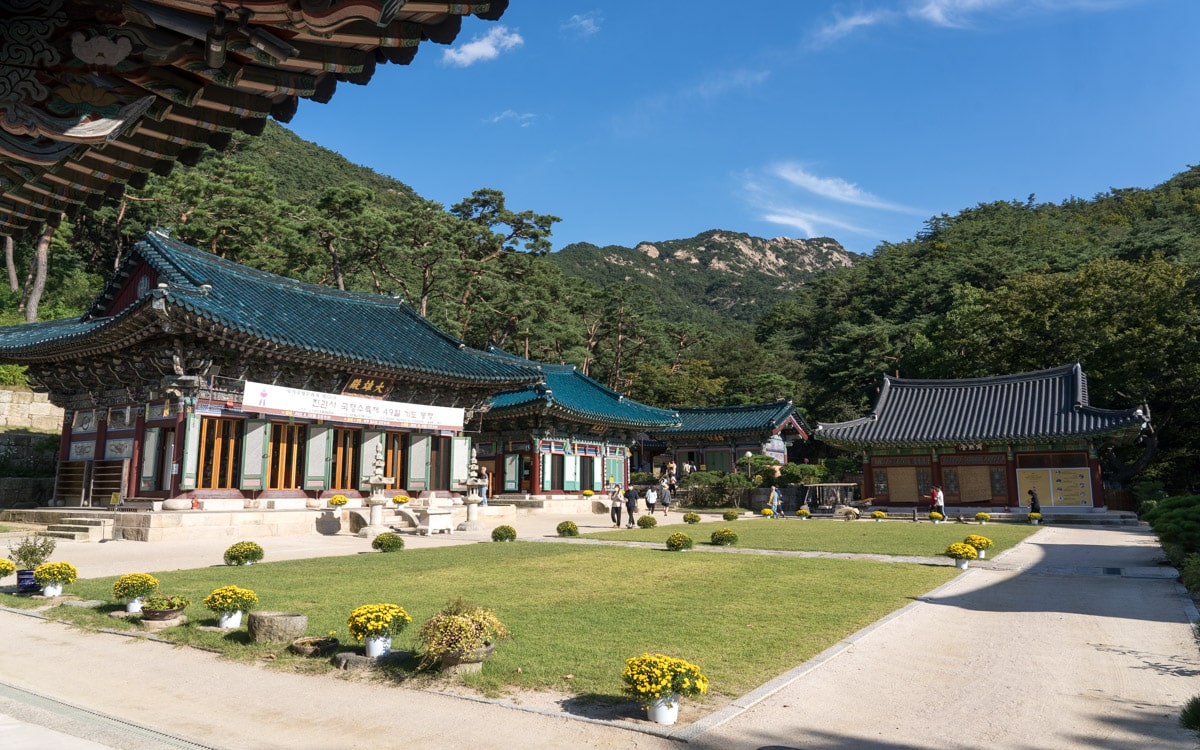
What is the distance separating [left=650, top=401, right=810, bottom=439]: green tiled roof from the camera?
47.3 metres

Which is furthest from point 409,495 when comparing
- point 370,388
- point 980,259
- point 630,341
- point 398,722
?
point 980,259

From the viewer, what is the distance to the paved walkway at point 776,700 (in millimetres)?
5562

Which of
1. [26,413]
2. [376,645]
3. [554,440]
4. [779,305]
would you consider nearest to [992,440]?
[554,440]

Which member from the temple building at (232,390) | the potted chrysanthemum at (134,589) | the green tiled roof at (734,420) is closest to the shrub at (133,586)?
the potted chrysanthemum at (134,589)

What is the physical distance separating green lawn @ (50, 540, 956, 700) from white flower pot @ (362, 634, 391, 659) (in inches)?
20.5

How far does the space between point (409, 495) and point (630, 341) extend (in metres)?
41.1

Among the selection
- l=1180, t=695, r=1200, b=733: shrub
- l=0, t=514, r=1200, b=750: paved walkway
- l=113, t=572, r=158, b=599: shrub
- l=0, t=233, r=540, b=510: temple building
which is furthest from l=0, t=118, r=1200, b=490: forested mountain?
l=1180, t=695, r=1200, b=733: shrub

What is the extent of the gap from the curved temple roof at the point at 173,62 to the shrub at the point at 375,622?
5.17 metres

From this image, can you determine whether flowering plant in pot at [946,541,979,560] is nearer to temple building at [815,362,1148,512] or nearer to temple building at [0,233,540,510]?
temple building at [0,233,540,510]

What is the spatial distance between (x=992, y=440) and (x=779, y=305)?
185 ft

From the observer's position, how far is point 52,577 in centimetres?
1148

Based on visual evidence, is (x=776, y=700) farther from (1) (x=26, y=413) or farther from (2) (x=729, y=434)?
(2) (x=729, y=434)

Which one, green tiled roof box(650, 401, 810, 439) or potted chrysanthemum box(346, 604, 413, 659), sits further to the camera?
green tiled roof box(650, 401, 810, 439)

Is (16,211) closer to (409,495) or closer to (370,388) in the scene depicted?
(370,388)
